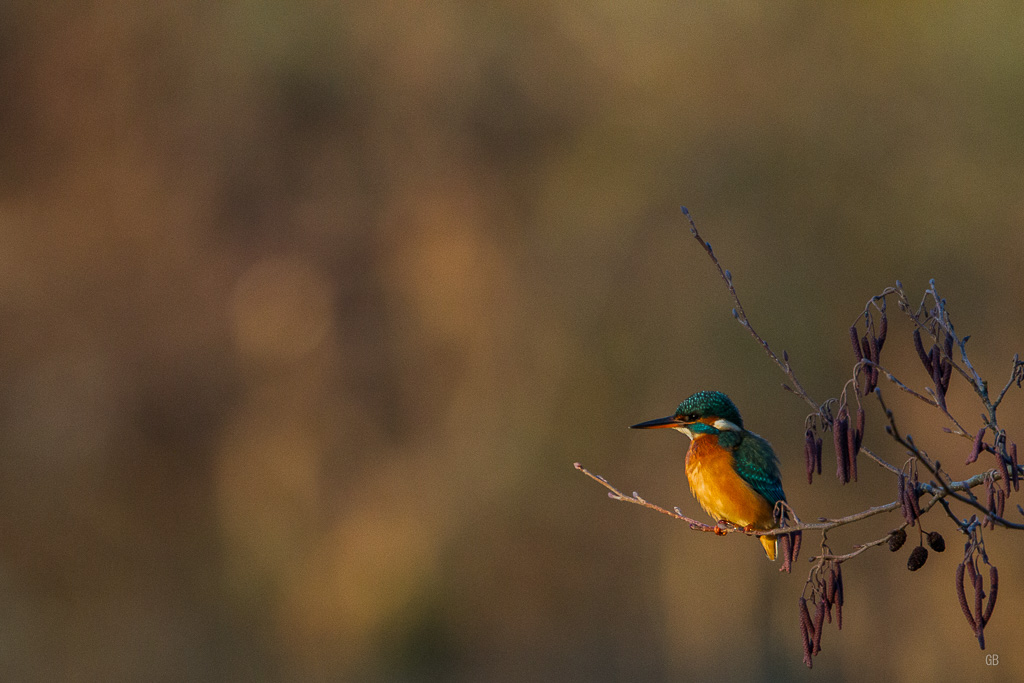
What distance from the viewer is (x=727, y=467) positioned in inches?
126

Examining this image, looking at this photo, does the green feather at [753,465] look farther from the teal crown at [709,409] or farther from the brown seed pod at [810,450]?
the brown seed pod at [810,450]

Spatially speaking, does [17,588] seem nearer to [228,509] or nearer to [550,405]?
[228,509]

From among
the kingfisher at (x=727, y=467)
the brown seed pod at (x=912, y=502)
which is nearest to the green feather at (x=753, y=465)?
the kingfisher at (x=727, y=467)

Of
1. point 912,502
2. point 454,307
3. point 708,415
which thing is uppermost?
point 912,502

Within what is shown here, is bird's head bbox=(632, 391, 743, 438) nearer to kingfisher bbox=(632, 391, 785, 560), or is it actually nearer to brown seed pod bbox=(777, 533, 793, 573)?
kingfisher bbox=(632, 391, 785, 560)

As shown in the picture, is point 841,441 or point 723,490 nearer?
point 841,441

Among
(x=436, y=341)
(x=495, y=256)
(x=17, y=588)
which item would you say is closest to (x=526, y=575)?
(x=436, y=341)

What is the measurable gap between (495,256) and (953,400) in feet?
9.72

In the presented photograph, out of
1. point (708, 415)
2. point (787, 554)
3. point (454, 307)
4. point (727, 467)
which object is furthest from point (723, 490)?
point (454, 307)

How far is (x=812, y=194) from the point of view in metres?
6.78

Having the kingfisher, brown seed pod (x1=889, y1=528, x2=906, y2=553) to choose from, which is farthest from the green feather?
brown seed pod (x1=889, y1=528, x2=906, y2=553)

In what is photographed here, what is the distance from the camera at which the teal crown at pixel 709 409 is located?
10.6 feet

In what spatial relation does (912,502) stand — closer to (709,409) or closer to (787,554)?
(787,554)

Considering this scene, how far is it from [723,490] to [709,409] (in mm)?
231
